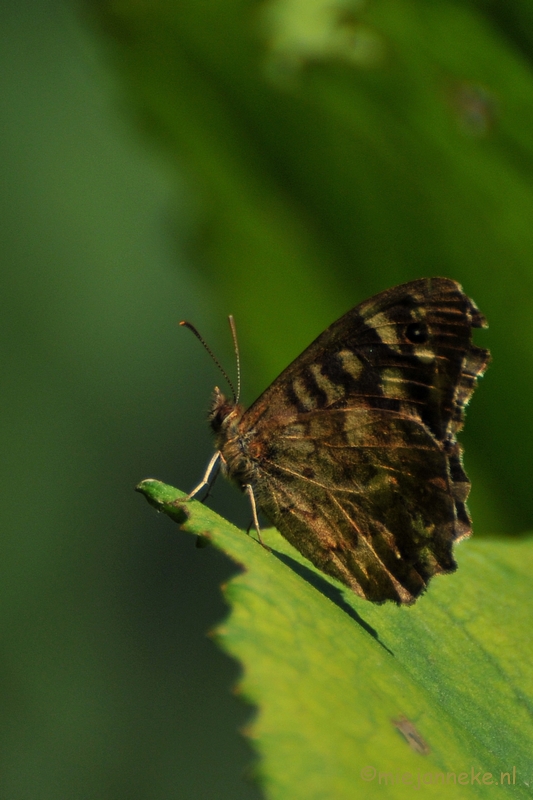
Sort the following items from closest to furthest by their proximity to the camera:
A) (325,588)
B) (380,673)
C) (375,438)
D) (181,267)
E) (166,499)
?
(380,673) → (166,499) → (325,588) → (375,438) → (181,267)

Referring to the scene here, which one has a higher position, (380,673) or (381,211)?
(381,211)

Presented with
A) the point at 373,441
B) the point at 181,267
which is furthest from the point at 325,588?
the point at 181,267

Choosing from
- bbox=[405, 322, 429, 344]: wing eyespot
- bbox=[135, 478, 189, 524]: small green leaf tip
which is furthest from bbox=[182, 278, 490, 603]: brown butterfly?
bbox=[135, 478, 189, 524]: small green leaf tip

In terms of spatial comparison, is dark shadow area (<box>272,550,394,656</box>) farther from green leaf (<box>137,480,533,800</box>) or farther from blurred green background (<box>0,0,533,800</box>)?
blurred green background (<box>0,0,533,800</box>)

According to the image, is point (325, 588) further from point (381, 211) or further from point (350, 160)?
point (350, 160)

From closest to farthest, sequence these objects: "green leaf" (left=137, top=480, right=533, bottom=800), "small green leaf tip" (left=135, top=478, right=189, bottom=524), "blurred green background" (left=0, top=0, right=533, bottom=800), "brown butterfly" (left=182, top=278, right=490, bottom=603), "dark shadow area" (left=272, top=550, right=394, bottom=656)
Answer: "green leaf" (left=137, top=480, right=533, bottom=800) → "small green leaf tip" (left=135, top=478, right=189, bottom=524) → "dark shadow area" (left=272, top=550, right=394, bottom=656) → "blurred green background" (left=0, top=0, right=533, bottom=800) → "brown butterfly" (left=182, top=278, right=490, bottom=603)

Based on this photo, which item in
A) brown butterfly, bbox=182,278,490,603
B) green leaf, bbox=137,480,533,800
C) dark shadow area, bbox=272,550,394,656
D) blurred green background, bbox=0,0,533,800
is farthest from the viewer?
brown butterfly, bbox=182,278,490,603
